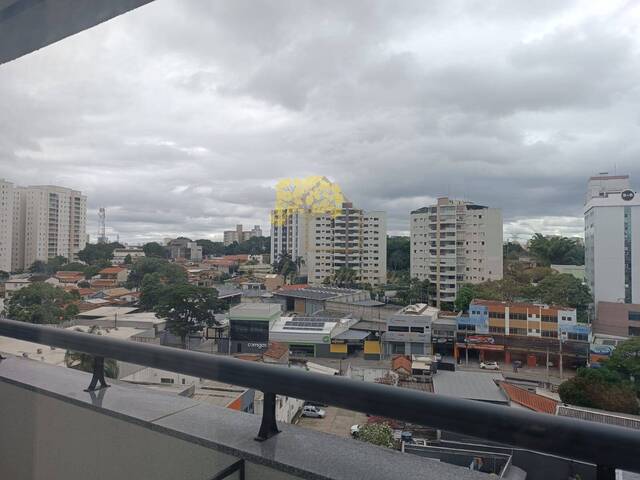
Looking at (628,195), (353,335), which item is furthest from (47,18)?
(628,195)

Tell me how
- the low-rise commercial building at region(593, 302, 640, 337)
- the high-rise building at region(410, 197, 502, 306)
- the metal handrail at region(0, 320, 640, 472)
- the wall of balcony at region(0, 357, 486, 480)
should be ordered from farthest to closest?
the high-rise building at region(410, 197, 502, 306) < the low-rise commercial building at region(593, 302, 640, 337) < the wall of balcony at region(0, 357, 486, 480) < the metal handrail at region(0, 320, 640, 472)

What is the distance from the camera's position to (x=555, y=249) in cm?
164

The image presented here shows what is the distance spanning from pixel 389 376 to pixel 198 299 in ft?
2.77

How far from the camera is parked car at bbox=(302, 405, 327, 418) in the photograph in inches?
38.5

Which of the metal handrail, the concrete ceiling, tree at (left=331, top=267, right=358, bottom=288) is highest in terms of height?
the concrete ceiling

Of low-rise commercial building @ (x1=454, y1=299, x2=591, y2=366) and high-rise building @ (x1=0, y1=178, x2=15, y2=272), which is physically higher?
high-rise building @ (x1=0, y1=178, x2=15, y2=272)

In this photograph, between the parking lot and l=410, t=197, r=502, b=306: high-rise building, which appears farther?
l=410, t=197, r=502, b=306: high-rise building

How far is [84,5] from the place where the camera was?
156cm

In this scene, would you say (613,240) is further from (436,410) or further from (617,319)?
Result: (436,410)

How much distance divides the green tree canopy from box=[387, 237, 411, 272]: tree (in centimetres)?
49

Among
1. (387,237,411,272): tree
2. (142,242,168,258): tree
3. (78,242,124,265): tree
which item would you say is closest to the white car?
(387,237,411,272): tree

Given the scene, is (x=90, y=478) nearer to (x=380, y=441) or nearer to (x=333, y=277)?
(x=380, y=441)

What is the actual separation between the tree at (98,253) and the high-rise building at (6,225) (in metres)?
0.30

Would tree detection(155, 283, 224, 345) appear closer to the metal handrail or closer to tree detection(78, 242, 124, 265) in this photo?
the metal handrail
